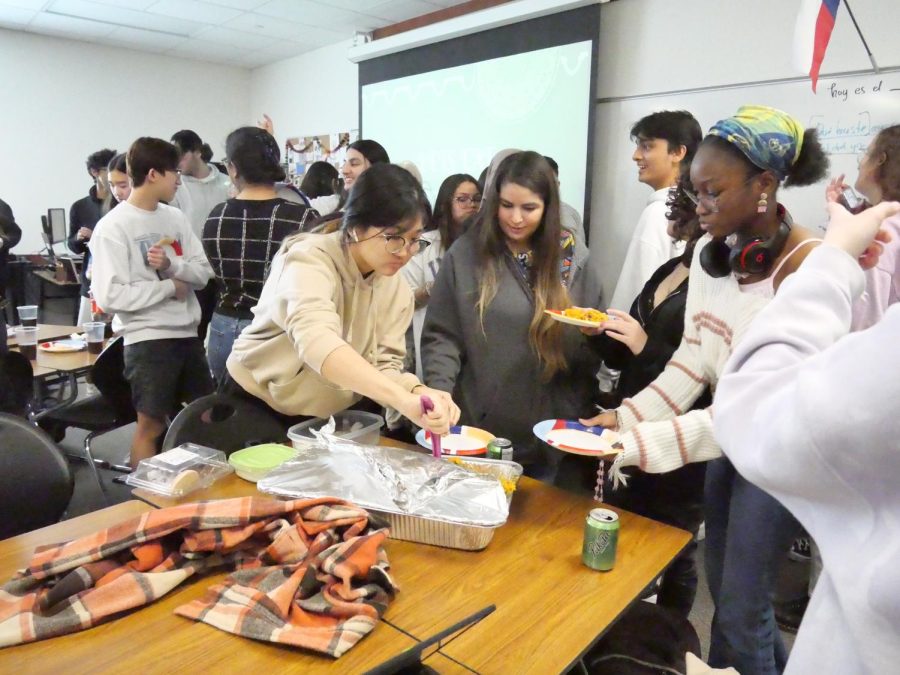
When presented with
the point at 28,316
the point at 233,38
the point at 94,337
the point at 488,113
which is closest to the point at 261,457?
the point at 94,337

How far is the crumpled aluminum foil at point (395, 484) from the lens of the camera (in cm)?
114

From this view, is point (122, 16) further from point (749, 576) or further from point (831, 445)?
point (831, 445)

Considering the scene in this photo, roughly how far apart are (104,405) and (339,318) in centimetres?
182

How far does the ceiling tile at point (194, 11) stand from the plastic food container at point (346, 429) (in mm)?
4294

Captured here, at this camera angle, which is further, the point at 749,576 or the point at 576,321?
the point at 576,321

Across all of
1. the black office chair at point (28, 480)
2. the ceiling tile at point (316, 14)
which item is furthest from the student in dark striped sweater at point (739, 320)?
the ceiling tile at point (316, 14)

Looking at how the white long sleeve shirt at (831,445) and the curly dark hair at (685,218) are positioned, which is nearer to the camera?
the white long sleeve shirt at (831,445)

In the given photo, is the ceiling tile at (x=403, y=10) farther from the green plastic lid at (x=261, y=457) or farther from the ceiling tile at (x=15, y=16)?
the green plastic lid at (x=261, y=457)

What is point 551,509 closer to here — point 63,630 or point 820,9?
point 63,630

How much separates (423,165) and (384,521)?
4016mm

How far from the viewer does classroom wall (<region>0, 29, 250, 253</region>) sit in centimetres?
574

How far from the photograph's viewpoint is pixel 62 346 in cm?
287

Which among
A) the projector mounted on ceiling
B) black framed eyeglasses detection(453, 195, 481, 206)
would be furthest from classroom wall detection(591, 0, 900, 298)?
black framed eyeglasses detection(453, 195, 481, 206)

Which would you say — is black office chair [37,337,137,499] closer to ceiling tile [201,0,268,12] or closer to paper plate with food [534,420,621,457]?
paper plate with food [534,420,621,457]
